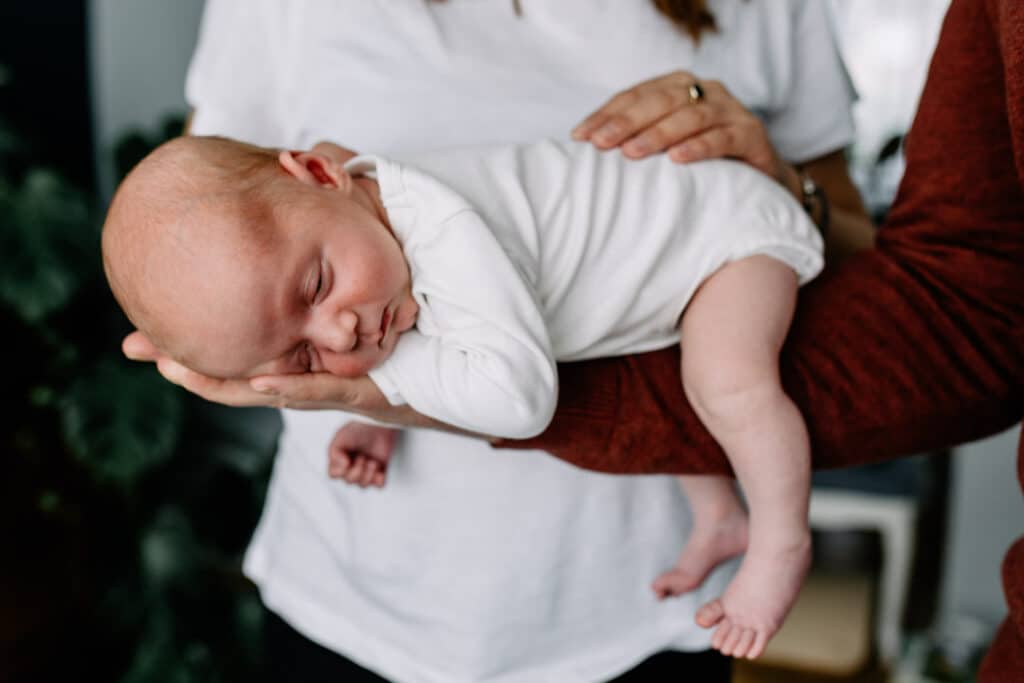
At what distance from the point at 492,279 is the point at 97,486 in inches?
79.4

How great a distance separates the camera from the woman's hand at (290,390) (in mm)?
949

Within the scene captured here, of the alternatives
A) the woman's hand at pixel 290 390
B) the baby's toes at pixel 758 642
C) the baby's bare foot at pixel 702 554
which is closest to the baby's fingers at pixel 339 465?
the woman's hand at pixel 290 390

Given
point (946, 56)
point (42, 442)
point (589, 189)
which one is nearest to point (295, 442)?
point (589, 189)

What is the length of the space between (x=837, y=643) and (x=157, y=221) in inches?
93.6

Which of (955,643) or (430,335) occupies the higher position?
(430,335)

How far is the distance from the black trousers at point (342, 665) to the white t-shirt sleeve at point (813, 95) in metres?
0.72

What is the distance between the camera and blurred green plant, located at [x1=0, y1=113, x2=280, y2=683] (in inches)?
89.7

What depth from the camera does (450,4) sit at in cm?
123

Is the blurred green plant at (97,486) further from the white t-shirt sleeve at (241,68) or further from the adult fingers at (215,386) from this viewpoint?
the adult fingers at (215,386)

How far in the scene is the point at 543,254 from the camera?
1.04 m

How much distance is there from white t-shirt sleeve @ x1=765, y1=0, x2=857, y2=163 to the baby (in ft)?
0.83

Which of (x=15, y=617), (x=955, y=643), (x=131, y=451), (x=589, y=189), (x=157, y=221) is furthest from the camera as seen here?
(x=955, y=643)

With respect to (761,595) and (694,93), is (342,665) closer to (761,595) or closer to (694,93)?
(761,595)

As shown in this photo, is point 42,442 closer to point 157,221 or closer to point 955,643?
point 157,221
